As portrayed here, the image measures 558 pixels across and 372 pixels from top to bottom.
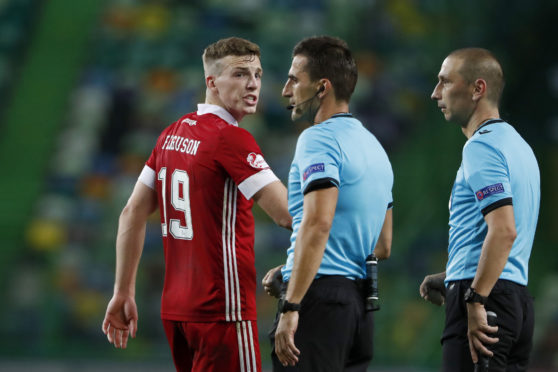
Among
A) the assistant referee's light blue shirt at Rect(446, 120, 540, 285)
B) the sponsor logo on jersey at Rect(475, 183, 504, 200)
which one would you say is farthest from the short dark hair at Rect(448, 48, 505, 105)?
the sponsor logo on jersey at Rect(475, 183, 504, 200)

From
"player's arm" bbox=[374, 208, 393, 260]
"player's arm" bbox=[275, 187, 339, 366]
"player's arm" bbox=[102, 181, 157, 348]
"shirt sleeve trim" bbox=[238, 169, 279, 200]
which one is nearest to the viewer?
"player's arm" bbox=[275, 187, 339, 366]

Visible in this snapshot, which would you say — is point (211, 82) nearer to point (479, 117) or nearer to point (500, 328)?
point (479, 117)

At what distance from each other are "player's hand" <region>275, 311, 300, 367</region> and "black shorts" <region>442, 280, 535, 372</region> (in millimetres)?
620

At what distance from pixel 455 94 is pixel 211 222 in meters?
1.05

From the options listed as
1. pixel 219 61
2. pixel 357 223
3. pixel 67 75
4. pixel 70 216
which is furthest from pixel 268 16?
pixel 357 223

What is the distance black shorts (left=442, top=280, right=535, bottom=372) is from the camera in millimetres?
2908

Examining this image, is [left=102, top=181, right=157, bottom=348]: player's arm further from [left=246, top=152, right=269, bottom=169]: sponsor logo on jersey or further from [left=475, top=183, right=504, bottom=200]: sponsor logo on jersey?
[left=475, top=183, right=504, bottom=200]: sponsor logo on jersey

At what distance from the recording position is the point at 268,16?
10.7 meters

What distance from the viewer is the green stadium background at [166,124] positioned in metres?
8.20

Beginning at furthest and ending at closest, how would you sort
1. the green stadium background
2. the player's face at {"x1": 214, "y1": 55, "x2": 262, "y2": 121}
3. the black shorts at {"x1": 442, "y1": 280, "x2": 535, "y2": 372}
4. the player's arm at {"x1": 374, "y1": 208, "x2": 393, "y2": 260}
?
the green stadium background
the player's face at {"x1": 214, "y1": 55, "x2": 262, "y2": 121}
the player's arm at {"x1": 374, "y1": 208, "x2": 393, "y2": 260}
the black shorts at {"x1": 442, "y1": 280, "x2": 535, "y2": 372}

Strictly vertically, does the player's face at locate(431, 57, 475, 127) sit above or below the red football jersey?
above

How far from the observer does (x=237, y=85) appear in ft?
11.0

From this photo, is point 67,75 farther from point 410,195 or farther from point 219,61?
point 219,61

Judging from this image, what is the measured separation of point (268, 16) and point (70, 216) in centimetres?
374
